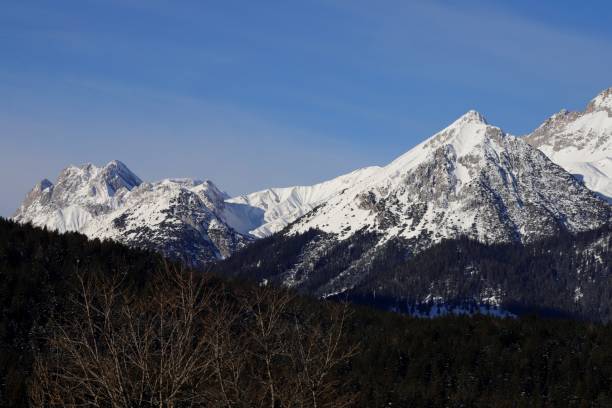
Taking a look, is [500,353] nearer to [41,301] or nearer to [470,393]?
[470,393]

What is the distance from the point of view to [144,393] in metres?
→ 31.1

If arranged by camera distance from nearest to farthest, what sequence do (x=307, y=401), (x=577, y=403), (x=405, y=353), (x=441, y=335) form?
(x=307, y=401) < (x=577, y=403) < (x=405, y=353) < (x=441, y=335)

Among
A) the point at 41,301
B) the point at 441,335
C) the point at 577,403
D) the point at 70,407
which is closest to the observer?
the point at 70,407

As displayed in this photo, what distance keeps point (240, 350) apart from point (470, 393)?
368 feet

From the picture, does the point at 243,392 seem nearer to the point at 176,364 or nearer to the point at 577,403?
the point at 176,364

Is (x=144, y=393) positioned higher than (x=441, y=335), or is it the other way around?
(x=441, y=335)

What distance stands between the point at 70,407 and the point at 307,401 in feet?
32.1

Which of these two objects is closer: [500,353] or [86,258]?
[500,353]

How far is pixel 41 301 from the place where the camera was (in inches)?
5960

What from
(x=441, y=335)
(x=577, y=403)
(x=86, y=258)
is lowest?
(x=577, y=403)

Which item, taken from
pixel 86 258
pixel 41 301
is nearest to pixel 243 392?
pixel 41 301

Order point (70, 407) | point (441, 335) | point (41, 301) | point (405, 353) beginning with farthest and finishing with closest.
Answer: point (441, 335), point (405, 353), point (41, 301), point (70, 407)

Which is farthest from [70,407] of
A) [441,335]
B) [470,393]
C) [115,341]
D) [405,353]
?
[441,335]

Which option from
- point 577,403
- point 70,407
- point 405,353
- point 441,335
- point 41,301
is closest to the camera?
point 70,407
